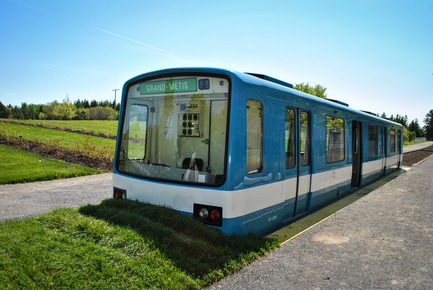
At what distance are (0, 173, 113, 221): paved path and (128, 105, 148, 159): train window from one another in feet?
9.68

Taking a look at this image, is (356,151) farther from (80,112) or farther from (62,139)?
(80,112)

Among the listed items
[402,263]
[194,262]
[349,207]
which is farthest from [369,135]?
[194,262]

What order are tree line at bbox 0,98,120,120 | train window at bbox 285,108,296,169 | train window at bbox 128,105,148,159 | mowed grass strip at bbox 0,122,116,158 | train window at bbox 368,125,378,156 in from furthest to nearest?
tree line at bbox 0,98,120,120
mowed grass strip at bbox 0,122,116,158
train window at bbox 368,125,378,156
train window at bbox 285,108,296,169
train window at bbox 128,105,148,159

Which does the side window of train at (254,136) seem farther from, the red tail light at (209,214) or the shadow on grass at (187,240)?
the shadow on grass at (187,240)

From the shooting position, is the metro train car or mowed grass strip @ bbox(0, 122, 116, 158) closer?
the metro train car

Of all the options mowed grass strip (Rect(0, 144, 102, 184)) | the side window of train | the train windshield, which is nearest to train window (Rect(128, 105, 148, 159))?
the train windshield

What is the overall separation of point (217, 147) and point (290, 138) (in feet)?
6.67

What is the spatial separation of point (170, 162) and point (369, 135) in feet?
30.0

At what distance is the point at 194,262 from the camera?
12.9ft

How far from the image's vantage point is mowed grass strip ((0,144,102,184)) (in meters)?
11.0

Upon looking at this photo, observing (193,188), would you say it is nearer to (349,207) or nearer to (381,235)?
(381,235)

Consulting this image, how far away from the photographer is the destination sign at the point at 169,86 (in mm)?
5035

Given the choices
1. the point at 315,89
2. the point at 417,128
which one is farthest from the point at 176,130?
the point at 417,128

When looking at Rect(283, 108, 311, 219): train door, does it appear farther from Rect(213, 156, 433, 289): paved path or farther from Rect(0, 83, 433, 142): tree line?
Rect(0, 83, 433, 142): tree line
